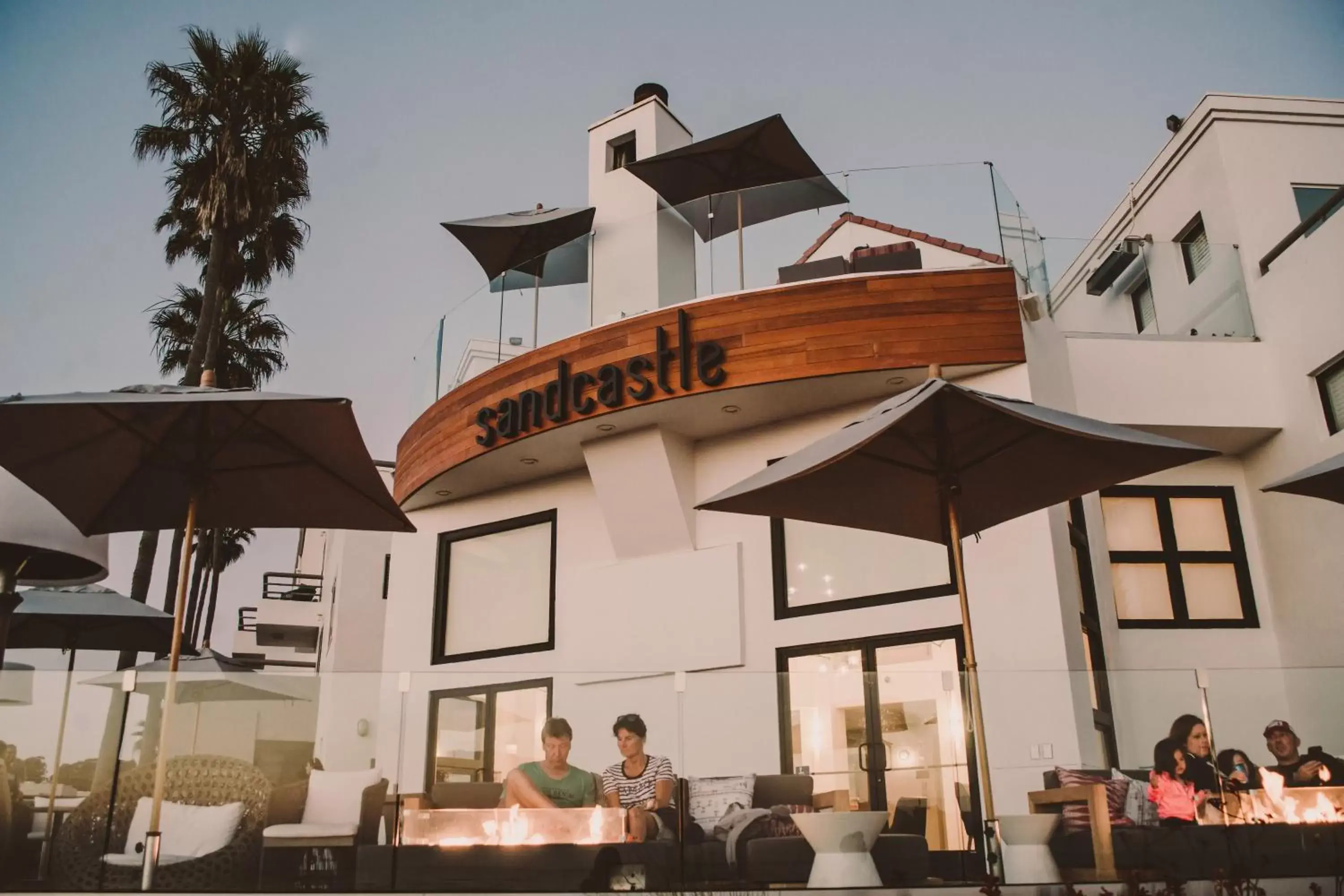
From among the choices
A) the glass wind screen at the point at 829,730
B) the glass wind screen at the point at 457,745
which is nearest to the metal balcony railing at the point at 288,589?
the glass wind screen at the point at 457,745

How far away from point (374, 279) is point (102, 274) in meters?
14.2

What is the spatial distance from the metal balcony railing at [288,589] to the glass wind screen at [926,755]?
24483 mm

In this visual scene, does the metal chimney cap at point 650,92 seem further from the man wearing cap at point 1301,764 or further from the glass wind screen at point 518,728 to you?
the man wearing cap at point 1301,764

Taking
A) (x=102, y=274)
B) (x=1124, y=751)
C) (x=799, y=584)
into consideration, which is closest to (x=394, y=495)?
(x=799, y=584)

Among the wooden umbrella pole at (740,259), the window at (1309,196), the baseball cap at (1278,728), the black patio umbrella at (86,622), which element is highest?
the window at (1309,196)

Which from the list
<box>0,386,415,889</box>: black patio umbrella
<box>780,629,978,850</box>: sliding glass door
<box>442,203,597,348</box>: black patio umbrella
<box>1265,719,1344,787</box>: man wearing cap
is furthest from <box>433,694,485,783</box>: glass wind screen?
<box>442,203,597,348</box>: black patio umbrella

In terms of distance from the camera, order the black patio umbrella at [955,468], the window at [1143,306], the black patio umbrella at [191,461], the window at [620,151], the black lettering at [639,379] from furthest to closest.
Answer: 1. the window at [620,151]
2. the window at [1143,306]
3. the black lettering at [639,379]
4. the black patio umbrella at [191,461]
5. the black patio umbrella at [955,468]

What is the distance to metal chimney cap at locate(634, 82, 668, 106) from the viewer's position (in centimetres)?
1432

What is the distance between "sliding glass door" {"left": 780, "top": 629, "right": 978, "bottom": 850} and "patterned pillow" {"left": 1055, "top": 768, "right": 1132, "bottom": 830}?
1.26ft

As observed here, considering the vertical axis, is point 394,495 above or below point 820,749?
above

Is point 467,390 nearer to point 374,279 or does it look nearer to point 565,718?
point 565,718

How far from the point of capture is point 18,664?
4891 millimetres

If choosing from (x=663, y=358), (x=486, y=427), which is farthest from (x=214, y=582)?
(x=663, y=358)

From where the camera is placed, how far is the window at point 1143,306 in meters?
11.3
